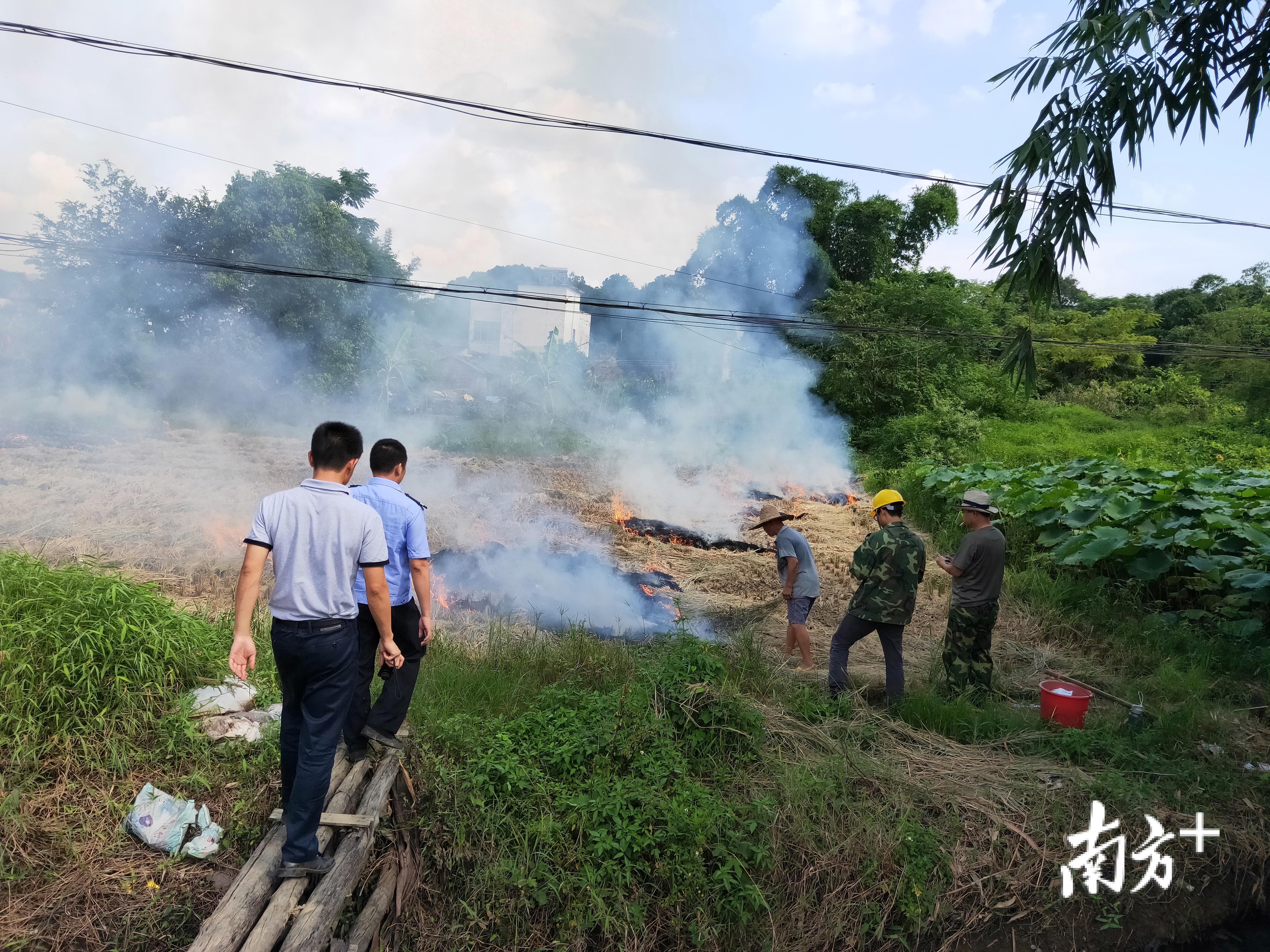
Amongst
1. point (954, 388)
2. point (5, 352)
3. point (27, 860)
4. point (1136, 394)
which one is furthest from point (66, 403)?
point (1136, 394)

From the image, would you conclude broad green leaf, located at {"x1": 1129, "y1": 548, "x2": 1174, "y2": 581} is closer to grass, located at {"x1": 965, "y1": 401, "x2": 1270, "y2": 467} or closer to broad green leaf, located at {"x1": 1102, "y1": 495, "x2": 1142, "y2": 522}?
broad green leaf, located at {"x1": 1102, "y1": 495, "x2": 1142, "y2": 522}

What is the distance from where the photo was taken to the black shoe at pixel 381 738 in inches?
150

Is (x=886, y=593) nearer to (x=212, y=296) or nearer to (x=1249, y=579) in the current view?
(x=1249, y=579)

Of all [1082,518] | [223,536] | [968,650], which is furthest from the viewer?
[223,536]

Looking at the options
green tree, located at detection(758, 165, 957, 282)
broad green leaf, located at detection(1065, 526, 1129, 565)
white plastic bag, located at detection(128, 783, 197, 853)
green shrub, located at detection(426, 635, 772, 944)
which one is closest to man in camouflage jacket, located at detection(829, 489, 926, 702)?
green shrub, located at detection(426, 635, 772, 944)

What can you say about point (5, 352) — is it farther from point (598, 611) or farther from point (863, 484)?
point (863, 484)

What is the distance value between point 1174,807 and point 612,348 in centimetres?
2446

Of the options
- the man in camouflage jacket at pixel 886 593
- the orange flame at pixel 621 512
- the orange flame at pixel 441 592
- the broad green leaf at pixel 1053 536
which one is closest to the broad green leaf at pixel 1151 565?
the broad green leaf at pixel 1053 536

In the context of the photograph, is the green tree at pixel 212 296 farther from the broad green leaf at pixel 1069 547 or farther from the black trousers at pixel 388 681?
the broad green leaf at pixel 1069 547

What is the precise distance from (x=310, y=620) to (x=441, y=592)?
495 centimetres

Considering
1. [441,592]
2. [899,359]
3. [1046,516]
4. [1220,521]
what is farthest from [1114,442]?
[441,592]

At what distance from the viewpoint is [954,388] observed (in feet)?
71.8

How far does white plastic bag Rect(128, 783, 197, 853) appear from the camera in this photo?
10.7 feet

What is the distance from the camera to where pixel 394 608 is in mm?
3664
